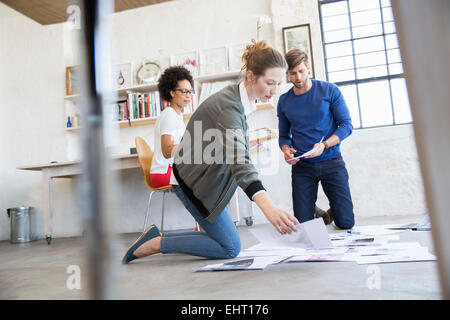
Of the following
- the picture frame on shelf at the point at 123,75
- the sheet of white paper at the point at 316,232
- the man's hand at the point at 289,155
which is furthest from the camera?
the picture frame on shelf at the point at 123,75

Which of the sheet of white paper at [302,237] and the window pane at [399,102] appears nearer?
the sheet of white paper at [302,237]

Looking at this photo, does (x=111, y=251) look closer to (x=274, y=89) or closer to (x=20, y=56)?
(x=274, y=89)

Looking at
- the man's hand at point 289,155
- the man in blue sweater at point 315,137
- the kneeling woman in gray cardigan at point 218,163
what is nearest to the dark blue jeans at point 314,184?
the man in blue sweater at point 315,137

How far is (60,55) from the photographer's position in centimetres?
464

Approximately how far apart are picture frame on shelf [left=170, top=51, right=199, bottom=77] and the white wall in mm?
89

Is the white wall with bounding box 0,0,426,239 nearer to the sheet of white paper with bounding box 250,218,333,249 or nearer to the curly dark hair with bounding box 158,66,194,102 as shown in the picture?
the curly dark hair with bounding box 158,66,194,102

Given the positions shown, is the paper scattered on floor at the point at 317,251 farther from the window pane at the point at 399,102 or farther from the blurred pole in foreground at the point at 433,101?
the window pane at the point at 399,102

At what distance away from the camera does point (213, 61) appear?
4.16m

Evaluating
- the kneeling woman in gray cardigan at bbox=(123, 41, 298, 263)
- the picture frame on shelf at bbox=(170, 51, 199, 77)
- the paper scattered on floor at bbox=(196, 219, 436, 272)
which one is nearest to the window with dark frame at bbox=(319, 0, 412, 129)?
the picture frame on shelf at bbox=(170, 51, 199, 77)

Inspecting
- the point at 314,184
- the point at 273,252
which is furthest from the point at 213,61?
the point at 273,252

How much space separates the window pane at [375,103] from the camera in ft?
12.8

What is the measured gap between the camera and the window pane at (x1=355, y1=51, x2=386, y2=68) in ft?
13.0

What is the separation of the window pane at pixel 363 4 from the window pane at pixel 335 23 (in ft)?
0.44

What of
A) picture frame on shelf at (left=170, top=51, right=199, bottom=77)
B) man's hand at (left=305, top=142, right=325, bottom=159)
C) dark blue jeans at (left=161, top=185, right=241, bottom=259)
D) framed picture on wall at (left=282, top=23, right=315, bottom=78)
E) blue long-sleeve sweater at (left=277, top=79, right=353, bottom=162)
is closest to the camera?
dark blue jeans at (left=161, top=185, right=241, bottom=259)
